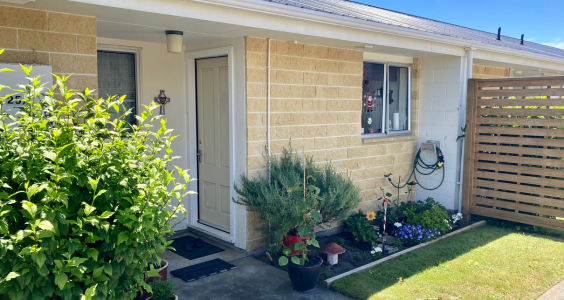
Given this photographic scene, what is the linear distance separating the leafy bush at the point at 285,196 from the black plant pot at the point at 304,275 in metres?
0.47

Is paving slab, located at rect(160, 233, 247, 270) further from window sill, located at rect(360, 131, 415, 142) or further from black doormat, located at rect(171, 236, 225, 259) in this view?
window sill, located at rect(360, 131, 415, 142)

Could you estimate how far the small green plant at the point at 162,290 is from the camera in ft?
11.4

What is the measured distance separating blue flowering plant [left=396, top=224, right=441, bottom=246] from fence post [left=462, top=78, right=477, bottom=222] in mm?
1344

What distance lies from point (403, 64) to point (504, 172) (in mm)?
2404

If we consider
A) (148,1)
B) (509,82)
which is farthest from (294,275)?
(509,82)

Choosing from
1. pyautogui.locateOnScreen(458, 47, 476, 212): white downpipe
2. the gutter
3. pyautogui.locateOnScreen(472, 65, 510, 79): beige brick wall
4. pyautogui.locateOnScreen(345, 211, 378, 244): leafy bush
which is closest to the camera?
the gutter

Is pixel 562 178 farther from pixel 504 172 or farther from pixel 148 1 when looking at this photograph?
pixel 148 1

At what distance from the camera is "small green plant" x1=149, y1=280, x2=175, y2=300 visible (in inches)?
137

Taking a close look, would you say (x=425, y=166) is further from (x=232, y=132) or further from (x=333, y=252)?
(x=232, y=132)

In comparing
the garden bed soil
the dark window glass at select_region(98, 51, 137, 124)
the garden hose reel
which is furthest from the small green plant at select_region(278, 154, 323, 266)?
the garden hose reel

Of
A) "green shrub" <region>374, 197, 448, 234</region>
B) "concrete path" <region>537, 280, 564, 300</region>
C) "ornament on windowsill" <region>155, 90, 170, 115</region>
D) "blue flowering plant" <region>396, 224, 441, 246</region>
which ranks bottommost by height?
"concrete path" <region>537, 280, 564, 300</region>

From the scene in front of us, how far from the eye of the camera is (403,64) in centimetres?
772

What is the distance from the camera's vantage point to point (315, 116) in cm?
620

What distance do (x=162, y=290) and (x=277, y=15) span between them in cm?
290
